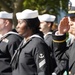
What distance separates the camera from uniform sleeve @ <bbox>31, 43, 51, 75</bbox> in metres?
5.63

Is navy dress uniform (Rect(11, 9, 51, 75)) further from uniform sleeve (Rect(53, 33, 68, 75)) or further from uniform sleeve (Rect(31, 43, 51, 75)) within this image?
uniform sleeve (Rect(53, 33, 68, 75))

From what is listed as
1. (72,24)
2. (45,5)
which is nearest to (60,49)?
(72,24)

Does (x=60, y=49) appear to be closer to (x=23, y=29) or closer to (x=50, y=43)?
(x=23, y=29)

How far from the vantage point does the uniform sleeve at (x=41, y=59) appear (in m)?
5.63

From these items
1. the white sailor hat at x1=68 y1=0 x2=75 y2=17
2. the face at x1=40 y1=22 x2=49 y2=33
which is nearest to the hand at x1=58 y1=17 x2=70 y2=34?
the white sailor hat at x1=68 y1=0 x2=75 y2=17

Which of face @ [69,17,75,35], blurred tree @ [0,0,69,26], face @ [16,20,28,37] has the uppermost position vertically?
face @ [69,17,75,35]

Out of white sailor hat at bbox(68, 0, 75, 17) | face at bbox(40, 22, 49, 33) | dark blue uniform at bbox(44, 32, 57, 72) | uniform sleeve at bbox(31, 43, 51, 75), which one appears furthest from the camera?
face at bbox(40, 22, 49, 33)

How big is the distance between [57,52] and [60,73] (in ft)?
1.76

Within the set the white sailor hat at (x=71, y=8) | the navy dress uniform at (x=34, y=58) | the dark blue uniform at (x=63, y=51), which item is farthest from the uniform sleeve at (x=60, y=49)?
the white sailor hat at (x=71, y=8)

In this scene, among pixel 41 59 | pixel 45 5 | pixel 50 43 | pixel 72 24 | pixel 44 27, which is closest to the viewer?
pixel 72 24

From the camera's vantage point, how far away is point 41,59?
5.63 meters

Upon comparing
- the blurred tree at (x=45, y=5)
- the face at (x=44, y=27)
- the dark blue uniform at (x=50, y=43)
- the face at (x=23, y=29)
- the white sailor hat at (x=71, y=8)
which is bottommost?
the blurred tree at (x=45, y=5)

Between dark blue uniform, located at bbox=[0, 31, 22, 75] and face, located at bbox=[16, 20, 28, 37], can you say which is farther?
dark blue uniform, located at bbox=[0, 31, 22, 75]

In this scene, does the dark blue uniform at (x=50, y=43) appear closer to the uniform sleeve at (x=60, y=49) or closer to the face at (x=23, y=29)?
the uniform sleeve at (x=60, y=49)
